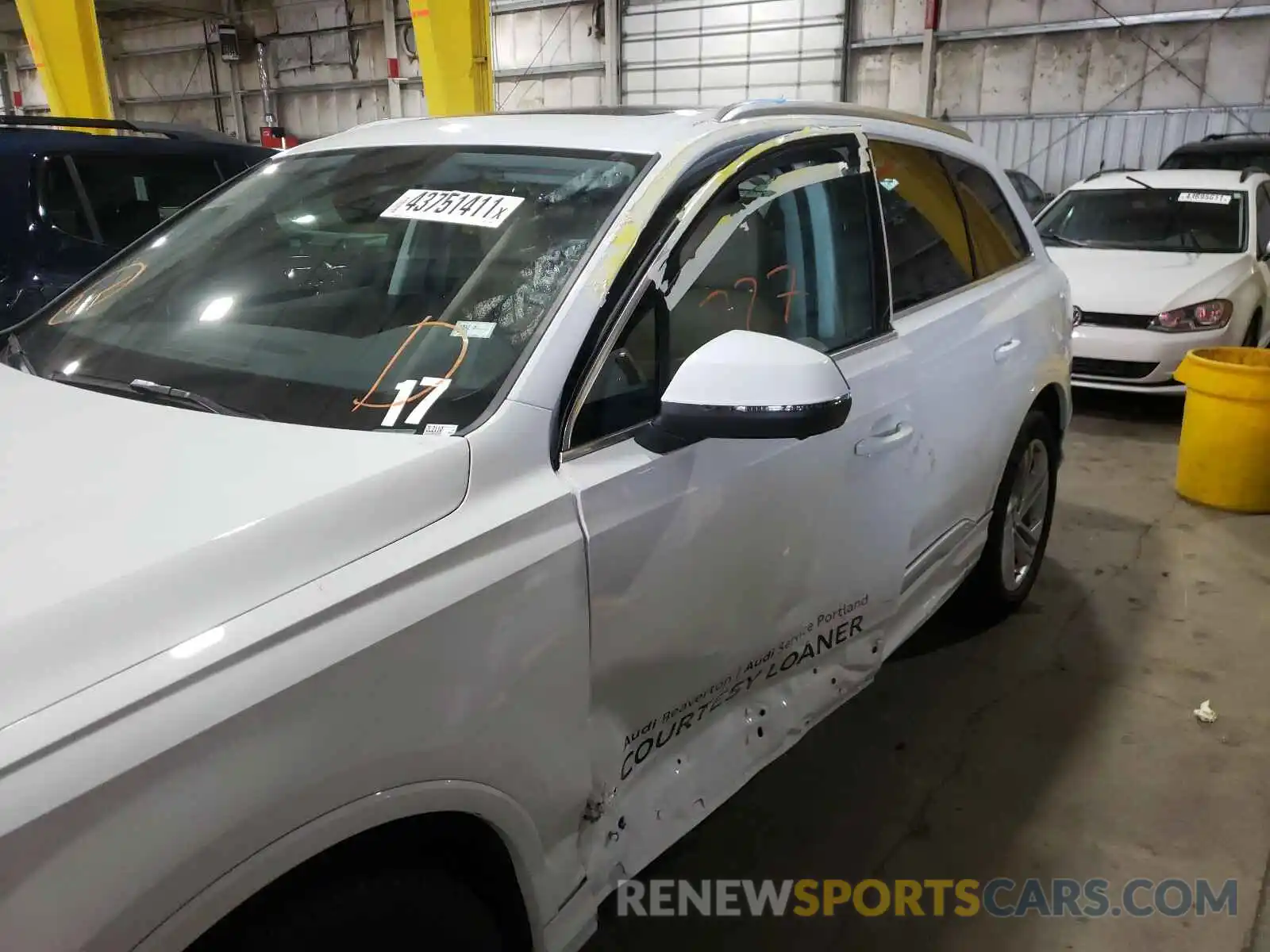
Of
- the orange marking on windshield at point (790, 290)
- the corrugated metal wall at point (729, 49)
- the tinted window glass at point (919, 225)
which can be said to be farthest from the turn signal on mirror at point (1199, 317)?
the corrugated metal wall at point (729, 49)

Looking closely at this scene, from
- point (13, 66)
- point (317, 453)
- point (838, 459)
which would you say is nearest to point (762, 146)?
point (838, 459)

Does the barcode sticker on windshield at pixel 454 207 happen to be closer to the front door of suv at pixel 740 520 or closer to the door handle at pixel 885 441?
the front door of suv at pixel 740 520

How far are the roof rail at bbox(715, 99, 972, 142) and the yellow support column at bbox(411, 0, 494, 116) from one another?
528cm

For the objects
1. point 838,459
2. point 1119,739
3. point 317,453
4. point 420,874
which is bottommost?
point 1119,739

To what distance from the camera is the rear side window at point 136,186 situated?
4.68 m

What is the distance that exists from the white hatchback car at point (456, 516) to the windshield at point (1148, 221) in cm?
497

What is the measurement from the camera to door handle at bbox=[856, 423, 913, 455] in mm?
2004

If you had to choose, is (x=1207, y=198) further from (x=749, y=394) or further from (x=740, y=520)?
(x=749, y=394)

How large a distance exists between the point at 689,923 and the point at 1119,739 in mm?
1407

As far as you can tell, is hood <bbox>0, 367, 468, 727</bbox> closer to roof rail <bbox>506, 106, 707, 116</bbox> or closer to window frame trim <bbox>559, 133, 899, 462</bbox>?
window frame trim <bbox>559, 133, 899, 462</bbox>

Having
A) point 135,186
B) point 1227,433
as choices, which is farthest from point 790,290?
point 135,186

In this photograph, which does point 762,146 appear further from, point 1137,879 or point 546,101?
point 546,101

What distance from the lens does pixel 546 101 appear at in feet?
48.2

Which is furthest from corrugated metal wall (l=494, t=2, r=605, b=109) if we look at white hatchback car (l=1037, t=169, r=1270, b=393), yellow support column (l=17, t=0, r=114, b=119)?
white hatchback car (l=1037, t=169, r=1270, b=393)
